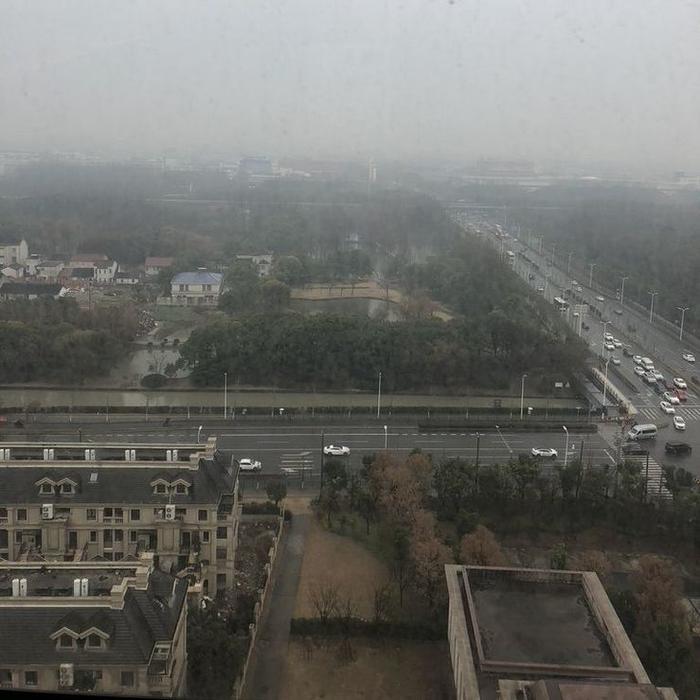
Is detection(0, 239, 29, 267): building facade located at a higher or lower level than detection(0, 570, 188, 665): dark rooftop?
higher

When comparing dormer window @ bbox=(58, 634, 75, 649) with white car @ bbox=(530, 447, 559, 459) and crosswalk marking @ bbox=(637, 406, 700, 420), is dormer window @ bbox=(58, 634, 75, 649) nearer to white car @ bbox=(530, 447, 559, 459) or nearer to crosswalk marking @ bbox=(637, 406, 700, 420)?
white car @ bbox=(530, 447, 559, 459)

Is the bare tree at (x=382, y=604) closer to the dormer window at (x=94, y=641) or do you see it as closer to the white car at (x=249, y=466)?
the dormer window at (x=94, y=641)

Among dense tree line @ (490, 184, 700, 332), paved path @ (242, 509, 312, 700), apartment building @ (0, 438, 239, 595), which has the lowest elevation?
paved path @ (242, 509, 312, 700)

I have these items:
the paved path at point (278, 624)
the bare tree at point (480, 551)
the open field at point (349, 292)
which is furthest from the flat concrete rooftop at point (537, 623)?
the open field at point (349, 292)

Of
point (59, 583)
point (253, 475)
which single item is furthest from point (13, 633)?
point (253, 475)

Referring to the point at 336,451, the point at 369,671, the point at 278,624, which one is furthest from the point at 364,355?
the point at 369,671

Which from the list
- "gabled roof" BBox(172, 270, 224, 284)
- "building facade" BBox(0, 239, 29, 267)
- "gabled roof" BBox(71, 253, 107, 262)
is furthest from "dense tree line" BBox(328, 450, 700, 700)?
"building facade" BBox(0, 239, 29, 267)
